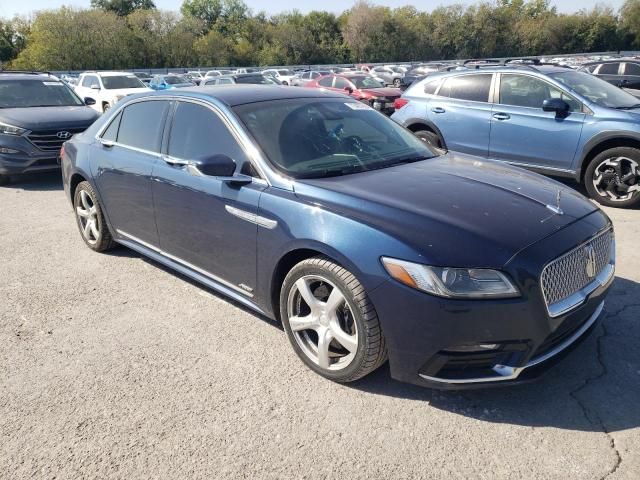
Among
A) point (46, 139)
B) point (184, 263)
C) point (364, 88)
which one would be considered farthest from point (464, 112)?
point (364, 88)

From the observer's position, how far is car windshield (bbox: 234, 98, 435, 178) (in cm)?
337

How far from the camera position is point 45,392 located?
9.96 feet

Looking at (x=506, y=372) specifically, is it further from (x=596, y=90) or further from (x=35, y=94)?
(x=35, y=94)

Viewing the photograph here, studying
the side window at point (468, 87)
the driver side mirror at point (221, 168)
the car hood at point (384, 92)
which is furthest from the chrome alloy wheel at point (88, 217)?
the car hood at point (384, 92)


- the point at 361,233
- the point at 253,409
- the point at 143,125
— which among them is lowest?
the point at 253,409

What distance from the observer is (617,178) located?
6.36 m

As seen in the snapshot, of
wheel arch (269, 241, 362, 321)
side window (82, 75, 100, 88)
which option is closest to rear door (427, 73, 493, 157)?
wheel arch (269, 241, 362, 321)

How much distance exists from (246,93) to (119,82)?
16.3 m

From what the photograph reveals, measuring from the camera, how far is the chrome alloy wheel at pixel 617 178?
6.27 meters

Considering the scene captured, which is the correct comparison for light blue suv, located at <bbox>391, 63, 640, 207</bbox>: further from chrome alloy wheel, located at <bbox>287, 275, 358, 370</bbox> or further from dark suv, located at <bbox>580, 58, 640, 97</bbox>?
dark suv, located at <bbox>580, 58, 640, 97</bbox>

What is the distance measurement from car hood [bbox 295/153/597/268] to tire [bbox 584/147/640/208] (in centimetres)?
342

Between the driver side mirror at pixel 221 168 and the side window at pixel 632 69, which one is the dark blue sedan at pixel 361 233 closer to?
the driver side mirror at pixel 221 168

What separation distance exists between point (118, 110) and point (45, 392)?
2.71 meters

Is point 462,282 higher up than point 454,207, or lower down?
lower down
